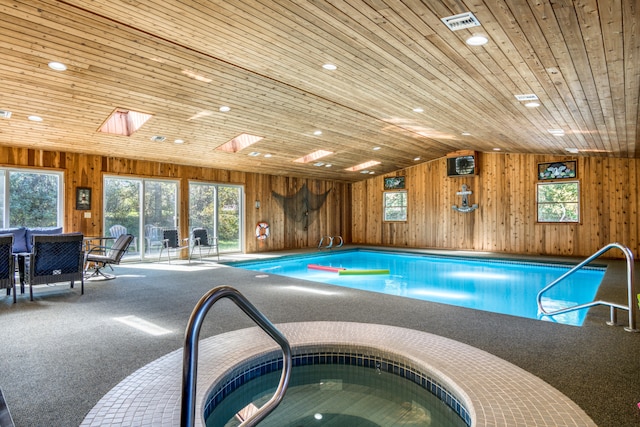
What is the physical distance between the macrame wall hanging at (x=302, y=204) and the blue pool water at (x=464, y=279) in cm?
179

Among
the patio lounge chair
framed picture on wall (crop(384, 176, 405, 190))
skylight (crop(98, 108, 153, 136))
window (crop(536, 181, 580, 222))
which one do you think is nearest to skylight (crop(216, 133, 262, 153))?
skylight (crop(98, 108, 153, 136))

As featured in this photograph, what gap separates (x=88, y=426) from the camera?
73.2 inches

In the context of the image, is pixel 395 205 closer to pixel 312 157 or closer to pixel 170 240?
pixel 312 157

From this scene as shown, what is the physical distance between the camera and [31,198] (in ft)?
23.9

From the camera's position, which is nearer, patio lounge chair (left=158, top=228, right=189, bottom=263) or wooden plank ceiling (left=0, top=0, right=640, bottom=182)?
wooden plank ceiling (left=0, top=0, right=640, bottom=182)

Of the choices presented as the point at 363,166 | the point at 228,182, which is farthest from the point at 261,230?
the point at 363,166

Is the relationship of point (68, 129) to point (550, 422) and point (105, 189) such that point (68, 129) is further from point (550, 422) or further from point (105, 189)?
point (550, 422)

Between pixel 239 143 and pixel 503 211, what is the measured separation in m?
7.70

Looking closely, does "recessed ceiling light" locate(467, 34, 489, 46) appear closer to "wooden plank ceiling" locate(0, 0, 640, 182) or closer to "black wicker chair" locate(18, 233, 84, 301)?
"wooden plank ceiling" locate(0, 0, 640, 182)

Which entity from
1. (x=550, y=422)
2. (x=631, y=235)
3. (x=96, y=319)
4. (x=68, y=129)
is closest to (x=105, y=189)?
(x=68, y=129)

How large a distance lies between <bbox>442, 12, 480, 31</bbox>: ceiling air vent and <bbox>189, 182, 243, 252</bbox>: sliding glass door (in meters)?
7.95

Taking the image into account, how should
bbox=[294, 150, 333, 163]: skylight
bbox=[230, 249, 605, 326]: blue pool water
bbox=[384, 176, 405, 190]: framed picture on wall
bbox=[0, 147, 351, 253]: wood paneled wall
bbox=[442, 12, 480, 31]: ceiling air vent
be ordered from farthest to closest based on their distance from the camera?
bbox=[384, 176, 405, 190]: framed picture on wall < bbox=[294, 150, 333, 163]: skylight < bbox=[0, 147, 351, 253]: wood paneled wall < bbox=[230, 249, 605, 326]: blue pool water < bbox=[442, 12, 480, 31]: ceiling air vent

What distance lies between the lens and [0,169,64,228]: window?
7.03m

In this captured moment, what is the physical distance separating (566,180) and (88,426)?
11162 mm
